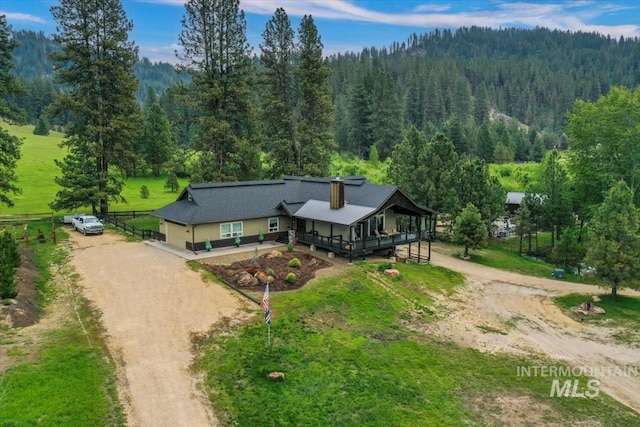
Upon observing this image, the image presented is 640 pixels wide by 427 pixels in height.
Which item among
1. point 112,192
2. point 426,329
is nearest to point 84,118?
point 112,192

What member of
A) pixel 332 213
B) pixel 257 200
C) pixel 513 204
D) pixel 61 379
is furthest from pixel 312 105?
pixel 61 379

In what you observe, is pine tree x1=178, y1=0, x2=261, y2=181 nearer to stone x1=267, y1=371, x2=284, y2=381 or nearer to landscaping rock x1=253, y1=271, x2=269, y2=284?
landscaping rock x1=253, y1=271, x2=269, y2=284

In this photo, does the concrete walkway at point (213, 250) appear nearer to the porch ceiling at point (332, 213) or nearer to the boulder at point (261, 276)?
the porch ceiling at point (332, 213)

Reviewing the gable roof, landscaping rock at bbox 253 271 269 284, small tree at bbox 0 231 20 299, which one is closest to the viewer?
small tree at bbox 0 231 20 299

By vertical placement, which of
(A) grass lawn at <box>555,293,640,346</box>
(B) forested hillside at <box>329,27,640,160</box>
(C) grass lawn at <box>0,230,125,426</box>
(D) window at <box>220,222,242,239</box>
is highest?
(B) forested hillside at <box>329,27,640,160</box>

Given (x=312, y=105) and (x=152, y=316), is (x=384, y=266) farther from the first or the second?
(x=312, y=105)

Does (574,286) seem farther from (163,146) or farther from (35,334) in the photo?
(163,146)

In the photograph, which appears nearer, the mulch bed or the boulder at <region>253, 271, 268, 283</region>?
the mulch bed

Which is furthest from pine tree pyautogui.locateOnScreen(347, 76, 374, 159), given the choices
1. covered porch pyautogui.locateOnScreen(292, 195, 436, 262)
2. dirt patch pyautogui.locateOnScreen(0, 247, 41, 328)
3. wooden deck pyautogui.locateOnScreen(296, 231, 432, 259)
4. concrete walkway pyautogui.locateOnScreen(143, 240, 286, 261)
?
dirt patch pyautogui.locateOnScreen(0, 247, 41, 328)
